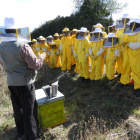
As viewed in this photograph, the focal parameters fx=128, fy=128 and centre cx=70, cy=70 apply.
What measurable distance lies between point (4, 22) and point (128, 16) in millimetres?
3814

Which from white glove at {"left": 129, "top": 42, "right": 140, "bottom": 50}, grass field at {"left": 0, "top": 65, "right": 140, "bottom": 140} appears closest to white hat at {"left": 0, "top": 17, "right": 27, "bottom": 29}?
grass field at {"left": 0, "top": 65, "right": 140, "bottom": 140}

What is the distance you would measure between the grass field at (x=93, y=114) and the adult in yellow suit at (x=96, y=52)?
1.28 feet

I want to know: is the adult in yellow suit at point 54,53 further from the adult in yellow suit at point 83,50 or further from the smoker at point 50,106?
the smoker at point 50,106

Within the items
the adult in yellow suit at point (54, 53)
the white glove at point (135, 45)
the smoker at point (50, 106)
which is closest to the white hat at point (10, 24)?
the smoker at point (50, 106)

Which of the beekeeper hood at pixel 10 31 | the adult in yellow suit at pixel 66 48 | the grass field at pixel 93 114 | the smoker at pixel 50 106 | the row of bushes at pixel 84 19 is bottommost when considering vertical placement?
the grass field at pixel 93 114

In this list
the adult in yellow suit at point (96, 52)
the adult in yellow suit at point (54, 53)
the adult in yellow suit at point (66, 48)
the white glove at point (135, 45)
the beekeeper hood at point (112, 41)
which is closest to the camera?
the white glove at point (135, 45)

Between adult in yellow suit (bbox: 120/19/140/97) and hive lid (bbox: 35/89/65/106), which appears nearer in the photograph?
hive lid (bbox: 35/89/65/106)

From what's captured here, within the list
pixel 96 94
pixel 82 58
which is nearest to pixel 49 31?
pixel 82 58

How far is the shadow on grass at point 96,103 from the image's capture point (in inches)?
116

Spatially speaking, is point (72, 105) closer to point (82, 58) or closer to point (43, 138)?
point (43, 138)

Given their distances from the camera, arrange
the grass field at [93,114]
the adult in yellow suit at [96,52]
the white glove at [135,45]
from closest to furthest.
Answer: the grass field at [93,114], the white glove at [135,45], the adult in yellow suit at [96,52]

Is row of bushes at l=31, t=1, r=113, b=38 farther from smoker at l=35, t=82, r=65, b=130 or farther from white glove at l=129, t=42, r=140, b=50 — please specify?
smoker at l=35, t=82, r=65, b=130

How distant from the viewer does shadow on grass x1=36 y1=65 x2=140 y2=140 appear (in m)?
2.94

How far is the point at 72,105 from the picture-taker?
386 centimetres
